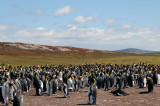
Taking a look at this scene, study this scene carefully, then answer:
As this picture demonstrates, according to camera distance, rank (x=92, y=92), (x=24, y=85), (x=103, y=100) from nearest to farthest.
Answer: (x=92, y=92)
(x=103, y=100)
(x=24, y=85)

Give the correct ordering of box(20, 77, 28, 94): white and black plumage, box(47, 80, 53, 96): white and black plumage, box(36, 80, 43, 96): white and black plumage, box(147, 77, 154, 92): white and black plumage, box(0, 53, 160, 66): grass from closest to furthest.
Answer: box(47, 80, 53, 96): white and black plumage, box(36, 80, 43, 96): white and black plumage, box(147, 77, 154, 92): white and black plumage, box(20, 77, 28, 94): white and black plumage, box(0, 53, 160, 66): grass

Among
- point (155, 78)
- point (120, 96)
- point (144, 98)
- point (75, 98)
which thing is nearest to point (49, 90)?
point (75, 98)

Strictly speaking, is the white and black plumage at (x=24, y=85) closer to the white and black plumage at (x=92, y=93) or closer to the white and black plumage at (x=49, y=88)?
the white and black plumage at (x=49, y=88)

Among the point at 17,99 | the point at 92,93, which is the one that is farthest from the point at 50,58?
the point at 17,99

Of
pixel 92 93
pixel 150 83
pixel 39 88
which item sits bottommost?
pixel 39 88

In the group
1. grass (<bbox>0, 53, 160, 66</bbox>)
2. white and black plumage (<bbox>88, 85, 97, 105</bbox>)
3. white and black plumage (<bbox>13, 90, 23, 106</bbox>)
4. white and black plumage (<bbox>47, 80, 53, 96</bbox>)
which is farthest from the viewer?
grass (<bbox>0, 53, 160, 66</bbox>)

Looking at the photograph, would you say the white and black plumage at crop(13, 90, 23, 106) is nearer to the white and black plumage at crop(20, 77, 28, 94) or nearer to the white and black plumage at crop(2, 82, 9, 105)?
the white and black plumage at crop(2, 82, 9, 105)

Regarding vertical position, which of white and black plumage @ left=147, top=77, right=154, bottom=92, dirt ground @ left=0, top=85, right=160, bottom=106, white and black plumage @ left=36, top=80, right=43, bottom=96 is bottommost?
dirt ground @ left=0, top=85, right=160, bottom=106

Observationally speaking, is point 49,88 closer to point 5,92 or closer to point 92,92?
point 5,92

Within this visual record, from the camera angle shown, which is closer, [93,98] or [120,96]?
[93,98]

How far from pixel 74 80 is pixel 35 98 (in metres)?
4.05

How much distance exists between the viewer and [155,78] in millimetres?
22375

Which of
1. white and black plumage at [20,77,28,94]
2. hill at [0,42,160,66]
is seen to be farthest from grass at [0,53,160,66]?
white and black plumage at [20,77,28,94]

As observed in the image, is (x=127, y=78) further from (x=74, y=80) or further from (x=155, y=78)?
(x=74, y=80)
